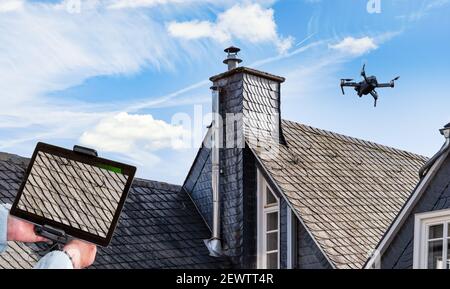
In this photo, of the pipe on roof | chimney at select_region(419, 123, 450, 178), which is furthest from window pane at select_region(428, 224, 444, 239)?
the pipe on roof

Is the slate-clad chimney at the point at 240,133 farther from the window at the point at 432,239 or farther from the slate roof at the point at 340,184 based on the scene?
the window at the point at 432,239

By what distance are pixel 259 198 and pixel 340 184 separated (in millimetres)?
1305

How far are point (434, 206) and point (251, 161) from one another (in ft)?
14.7

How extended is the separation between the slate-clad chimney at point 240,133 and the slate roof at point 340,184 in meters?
0.31

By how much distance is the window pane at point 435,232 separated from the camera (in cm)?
974

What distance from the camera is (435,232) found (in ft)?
32.2

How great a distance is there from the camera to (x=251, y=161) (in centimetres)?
1380

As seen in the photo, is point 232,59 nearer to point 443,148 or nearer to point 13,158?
point 13,158

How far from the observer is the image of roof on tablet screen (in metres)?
2.90

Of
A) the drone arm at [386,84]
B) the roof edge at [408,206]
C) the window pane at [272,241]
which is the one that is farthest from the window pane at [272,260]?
the drone arm at [386,84]

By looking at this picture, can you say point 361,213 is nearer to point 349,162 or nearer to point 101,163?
point 349,162

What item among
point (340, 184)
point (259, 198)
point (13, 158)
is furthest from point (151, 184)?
point (340, 184)

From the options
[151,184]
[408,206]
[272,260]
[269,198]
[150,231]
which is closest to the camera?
[408,206]

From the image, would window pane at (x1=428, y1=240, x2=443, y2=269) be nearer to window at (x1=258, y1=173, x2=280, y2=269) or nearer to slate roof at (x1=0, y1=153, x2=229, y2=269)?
window at (x1=258, y1=173, x2=280, y2=269)
